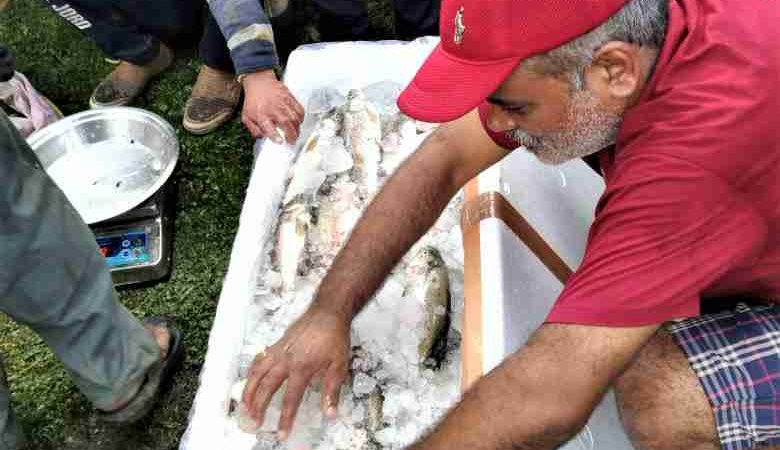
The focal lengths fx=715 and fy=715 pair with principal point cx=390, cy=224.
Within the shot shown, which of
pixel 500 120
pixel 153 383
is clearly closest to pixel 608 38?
pixel 500 120

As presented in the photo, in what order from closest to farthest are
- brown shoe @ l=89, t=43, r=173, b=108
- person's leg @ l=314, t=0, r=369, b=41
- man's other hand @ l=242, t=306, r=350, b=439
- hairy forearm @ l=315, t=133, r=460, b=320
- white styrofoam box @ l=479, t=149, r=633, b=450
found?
man's other hand @ l=242, t=306, r=350, b=439 → hairy forearm @ l=315, t=133, r=460, b=320 → white styrofoam box @ l=479, t=149, r=633, b=450 → person's leg @ l=314, t=0, r=369, b=41 → brown shoe @ l=89, t=43, r=173, b=108

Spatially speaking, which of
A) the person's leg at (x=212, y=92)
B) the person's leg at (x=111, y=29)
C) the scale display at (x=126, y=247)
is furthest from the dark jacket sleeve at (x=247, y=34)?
the person's leg at (x=111, y=29)

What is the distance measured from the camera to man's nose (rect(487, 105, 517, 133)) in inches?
62.9

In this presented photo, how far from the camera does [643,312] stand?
4.49 ft

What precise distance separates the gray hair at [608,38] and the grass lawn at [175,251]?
6.07 feet

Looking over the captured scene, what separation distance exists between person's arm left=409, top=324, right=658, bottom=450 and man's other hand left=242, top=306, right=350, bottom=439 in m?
0.40

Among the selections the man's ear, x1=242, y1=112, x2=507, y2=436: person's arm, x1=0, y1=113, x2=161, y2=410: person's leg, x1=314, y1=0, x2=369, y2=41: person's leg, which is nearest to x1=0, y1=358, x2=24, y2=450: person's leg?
x1=0, y1=113, x2=161, y2=410: person's leg

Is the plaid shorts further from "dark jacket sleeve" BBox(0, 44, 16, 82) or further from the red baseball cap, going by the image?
"dark jacket sleeve" BBox(0, 44, 16, 82)

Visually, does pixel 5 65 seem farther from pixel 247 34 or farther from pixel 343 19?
pixel 343 19

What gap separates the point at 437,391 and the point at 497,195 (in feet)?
2.07

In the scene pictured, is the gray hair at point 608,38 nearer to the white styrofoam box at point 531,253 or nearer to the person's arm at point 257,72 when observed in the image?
the white styrofoam box at point 531,253

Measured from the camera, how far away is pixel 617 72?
4.61ft

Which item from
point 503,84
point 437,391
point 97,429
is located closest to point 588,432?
point 437,391

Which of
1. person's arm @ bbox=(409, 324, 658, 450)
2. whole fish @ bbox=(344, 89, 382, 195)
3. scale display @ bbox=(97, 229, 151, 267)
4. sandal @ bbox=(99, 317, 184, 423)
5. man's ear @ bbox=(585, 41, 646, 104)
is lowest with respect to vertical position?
sandal @ bbox=(99, 317, 184, 423)
